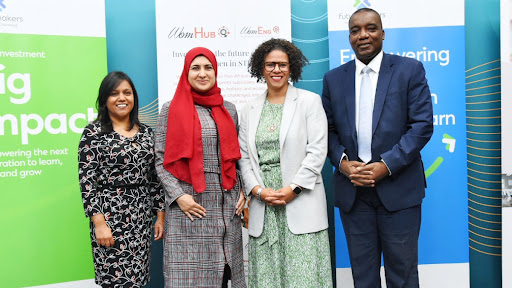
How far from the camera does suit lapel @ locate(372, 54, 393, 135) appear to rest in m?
2.22

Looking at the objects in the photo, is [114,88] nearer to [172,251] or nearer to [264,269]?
[172,251]

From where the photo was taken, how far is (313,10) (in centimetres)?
344

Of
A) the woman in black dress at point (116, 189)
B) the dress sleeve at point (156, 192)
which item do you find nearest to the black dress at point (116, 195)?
the woman in black dress at point (116, 189)

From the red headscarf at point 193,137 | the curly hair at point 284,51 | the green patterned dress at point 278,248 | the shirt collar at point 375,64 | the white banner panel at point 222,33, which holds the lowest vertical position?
the green patterned dress at point 278,248

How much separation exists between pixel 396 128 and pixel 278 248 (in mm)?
960

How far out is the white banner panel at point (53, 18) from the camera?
284 cm

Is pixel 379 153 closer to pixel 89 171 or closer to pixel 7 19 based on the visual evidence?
pixel 89 171

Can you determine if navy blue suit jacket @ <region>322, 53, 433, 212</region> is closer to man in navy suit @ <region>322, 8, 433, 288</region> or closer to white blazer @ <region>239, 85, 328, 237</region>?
man in navy suit @ <region>322, 8, 433, 288</region>

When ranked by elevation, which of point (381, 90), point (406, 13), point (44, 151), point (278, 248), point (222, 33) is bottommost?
point (278, 248)

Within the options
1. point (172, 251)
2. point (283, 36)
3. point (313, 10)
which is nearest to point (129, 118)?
point (172, 251)

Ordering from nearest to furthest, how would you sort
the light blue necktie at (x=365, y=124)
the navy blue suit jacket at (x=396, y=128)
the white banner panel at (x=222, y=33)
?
the navy blue suit jacket at (x=396, y=128), the light blue necktie at (x=365, y=124), the white banner panel at (x=222, y=33)

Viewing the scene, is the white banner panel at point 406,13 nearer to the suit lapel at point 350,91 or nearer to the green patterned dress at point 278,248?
the suit lapel at point 350,91

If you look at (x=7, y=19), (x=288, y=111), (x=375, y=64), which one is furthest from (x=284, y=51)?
(x=7, y=19)

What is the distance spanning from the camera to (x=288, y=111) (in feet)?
7.69
